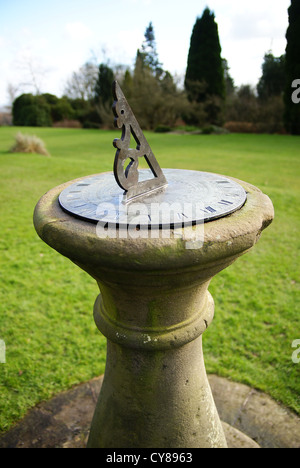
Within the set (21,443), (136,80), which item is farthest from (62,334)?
(136,80)

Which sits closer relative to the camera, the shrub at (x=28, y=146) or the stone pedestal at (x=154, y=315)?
the stone pedestal at (x=154, y=315)

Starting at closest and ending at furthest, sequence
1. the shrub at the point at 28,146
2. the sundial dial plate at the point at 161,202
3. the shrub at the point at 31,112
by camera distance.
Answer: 1. the sundial dial plate at the point at 161,202
2. the shrub at the point at 28,146
3. the shrub at the point at 31,112

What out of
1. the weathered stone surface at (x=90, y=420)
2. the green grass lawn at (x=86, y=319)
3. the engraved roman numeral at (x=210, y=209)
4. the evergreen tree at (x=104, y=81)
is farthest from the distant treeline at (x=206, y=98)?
the engraved roman numeral at (x=210, y=209)

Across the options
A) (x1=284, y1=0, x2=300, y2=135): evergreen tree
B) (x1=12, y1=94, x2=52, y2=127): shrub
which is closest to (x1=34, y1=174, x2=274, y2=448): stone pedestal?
(x1=284, y1=0, x2=300, y2=135): evergreen tree

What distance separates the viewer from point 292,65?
15.1 metres

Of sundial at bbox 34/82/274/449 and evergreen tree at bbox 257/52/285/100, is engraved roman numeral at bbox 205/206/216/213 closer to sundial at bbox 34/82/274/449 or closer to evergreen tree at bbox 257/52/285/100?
sundial at bbox 34/82/274/449

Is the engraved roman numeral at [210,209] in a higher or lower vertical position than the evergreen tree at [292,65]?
lower

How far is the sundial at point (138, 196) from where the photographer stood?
3.72 feet

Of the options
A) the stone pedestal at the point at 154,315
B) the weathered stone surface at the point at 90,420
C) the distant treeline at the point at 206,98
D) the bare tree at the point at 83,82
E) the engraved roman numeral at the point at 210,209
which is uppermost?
the bare tree at the point at 83,82

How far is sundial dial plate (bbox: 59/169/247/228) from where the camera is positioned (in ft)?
3.66

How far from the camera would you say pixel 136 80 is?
20.3 meters

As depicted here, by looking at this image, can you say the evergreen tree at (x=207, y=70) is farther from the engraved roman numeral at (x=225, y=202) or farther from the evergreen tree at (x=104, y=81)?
the engraved roman numeral at (x=225, y=202)
